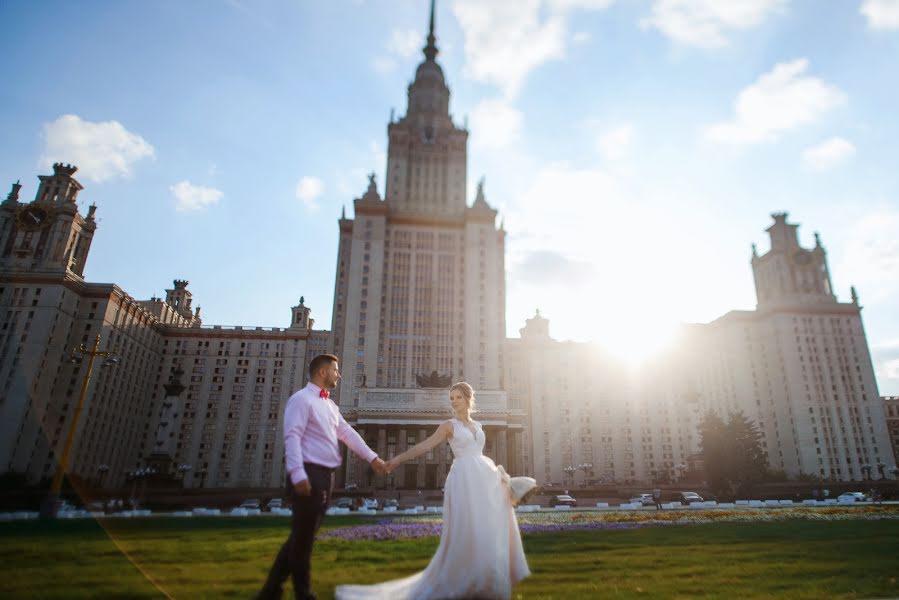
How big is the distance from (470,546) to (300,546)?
1.97 metres

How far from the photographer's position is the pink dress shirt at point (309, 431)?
5574 mm

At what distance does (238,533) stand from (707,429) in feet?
176

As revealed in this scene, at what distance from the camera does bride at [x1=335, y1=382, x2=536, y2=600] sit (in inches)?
232

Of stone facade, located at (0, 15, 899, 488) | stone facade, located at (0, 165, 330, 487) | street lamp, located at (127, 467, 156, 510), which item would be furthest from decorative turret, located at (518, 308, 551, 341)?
street lamp, located at (127, 467, 156, 510)

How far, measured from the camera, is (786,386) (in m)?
94.0

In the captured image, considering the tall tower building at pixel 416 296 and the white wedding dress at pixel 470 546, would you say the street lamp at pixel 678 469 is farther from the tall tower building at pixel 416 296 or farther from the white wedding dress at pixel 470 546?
the white wedding dress at pixel 470 546

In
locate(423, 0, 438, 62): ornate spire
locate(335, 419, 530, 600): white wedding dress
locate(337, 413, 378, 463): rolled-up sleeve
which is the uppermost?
locate(423, 0, 438, 62): ornate spire

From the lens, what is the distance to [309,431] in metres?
5.97

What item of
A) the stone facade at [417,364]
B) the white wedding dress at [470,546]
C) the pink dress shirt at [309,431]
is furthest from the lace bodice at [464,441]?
the stone facade at [417,364]

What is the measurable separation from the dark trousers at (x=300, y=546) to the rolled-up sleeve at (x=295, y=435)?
0.47 feet

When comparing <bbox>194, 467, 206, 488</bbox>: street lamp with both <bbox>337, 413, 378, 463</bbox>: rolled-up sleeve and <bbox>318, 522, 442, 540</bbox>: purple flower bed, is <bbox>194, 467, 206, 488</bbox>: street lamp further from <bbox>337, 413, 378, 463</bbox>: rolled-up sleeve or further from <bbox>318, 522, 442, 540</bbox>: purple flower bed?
<bbox>337, 413, 378, 463</bbox>: rolled-up sleeve

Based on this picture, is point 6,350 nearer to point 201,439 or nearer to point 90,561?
point 201,439

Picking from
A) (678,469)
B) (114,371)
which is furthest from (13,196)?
(678,469)

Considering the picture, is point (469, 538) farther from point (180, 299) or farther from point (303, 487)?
point (180, 299)
